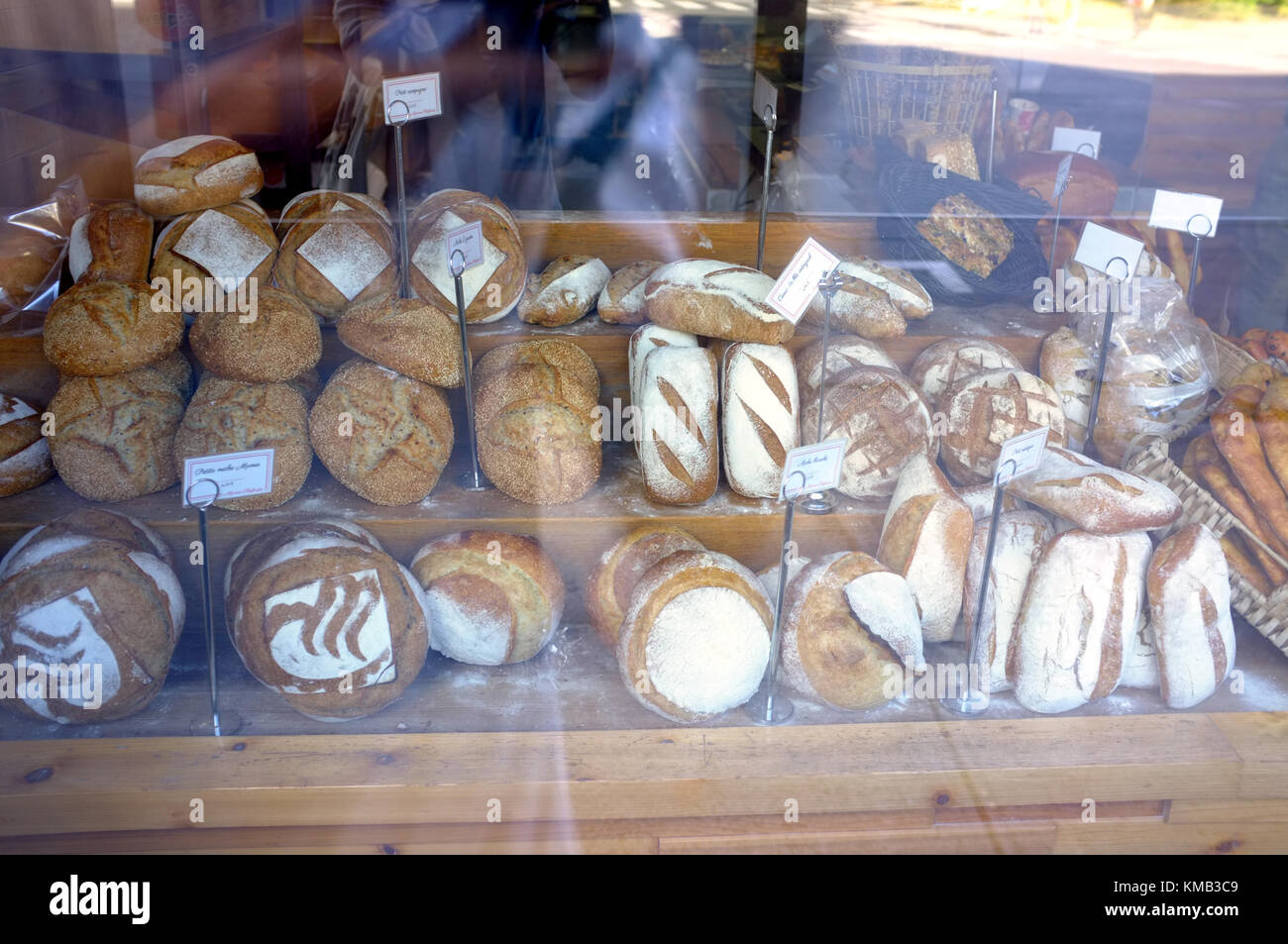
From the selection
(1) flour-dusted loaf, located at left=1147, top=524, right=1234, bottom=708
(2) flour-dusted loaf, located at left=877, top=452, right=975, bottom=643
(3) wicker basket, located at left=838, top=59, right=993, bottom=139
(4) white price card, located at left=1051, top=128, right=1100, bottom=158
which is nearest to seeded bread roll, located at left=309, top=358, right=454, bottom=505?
(2) flour-dusted loaf, located at left=877, top=452, right=975, bottom=643

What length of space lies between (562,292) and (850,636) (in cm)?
107

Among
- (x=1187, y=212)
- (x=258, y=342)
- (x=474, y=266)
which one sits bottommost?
(x=258, y=342)

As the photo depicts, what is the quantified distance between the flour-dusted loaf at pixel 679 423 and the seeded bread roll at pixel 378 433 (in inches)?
18.1

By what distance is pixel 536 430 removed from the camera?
1951 mm

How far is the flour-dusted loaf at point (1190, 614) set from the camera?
70.0 inches

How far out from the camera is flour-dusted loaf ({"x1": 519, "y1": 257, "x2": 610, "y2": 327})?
221cm

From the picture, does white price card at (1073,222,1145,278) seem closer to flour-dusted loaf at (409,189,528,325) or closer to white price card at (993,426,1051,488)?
white price card at (993,426,1051,488)

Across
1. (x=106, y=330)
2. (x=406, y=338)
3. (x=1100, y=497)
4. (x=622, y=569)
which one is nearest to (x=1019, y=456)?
(x=1100, y=497)

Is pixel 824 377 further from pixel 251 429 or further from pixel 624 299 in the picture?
pixel 251 429

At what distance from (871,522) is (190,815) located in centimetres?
147

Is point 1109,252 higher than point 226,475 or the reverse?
higher

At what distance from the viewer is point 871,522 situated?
205cm
